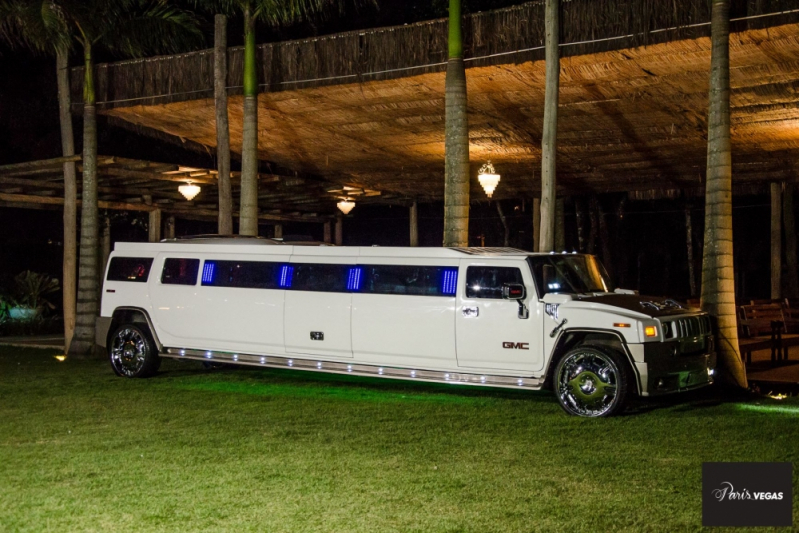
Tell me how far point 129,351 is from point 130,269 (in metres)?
1.32

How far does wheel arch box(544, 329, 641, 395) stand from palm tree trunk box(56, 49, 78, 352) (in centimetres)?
1096

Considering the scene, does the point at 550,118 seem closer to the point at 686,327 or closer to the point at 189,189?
the point at 686,327

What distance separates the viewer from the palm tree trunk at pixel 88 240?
17281 millimetres

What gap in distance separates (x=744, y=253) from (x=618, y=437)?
20217 mm

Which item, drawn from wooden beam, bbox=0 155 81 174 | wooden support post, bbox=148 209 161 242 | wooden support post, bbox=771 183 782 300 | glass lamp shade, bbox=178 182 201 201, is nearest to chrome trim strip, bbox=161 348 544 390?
wooden beam, bbox=0 155 81 174

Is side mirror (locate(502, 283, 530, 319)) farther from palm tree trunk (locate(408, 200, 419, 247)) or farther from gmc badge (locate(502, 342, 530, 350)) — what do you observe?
palm tree trunk (locate(408, 200, 419, 247))

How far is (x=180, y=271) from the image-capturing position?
14.1 metres

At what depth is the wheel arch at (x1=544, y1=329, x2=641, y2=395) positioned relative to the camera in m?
10.4

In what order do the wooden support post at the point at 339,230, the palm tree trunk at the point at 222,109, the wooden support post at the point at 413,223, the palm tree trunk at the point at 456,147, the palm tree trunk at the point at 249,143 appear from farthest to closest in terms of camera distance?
1. the wooden support post at the point at 339,230
2. the wooden support post at the point at 413,223
3. the palm tree trunk at the point at 222,109
4. the palm tree trunk at the point at 249,143
5. the palm tree trunk at the point at 456,147

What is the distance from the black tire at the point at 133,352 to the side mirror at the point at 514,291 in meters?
6.15

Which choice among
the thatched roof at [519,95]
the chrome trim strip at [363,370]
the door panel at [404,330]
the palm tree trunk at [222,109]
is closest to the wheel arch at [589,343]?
the chrome trim strip at [363,370]

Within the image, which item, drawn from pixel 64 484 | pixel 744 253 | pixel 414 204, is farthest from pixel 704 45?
pixel 744 253

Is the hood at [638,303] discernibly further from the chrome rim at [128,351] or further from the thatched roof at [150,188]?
the thatched roof at [150,188]

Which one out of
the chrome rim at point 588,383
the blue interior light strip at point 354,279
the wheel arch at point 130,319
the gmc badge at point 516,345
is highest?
the blue interior light strip at point 354,279
